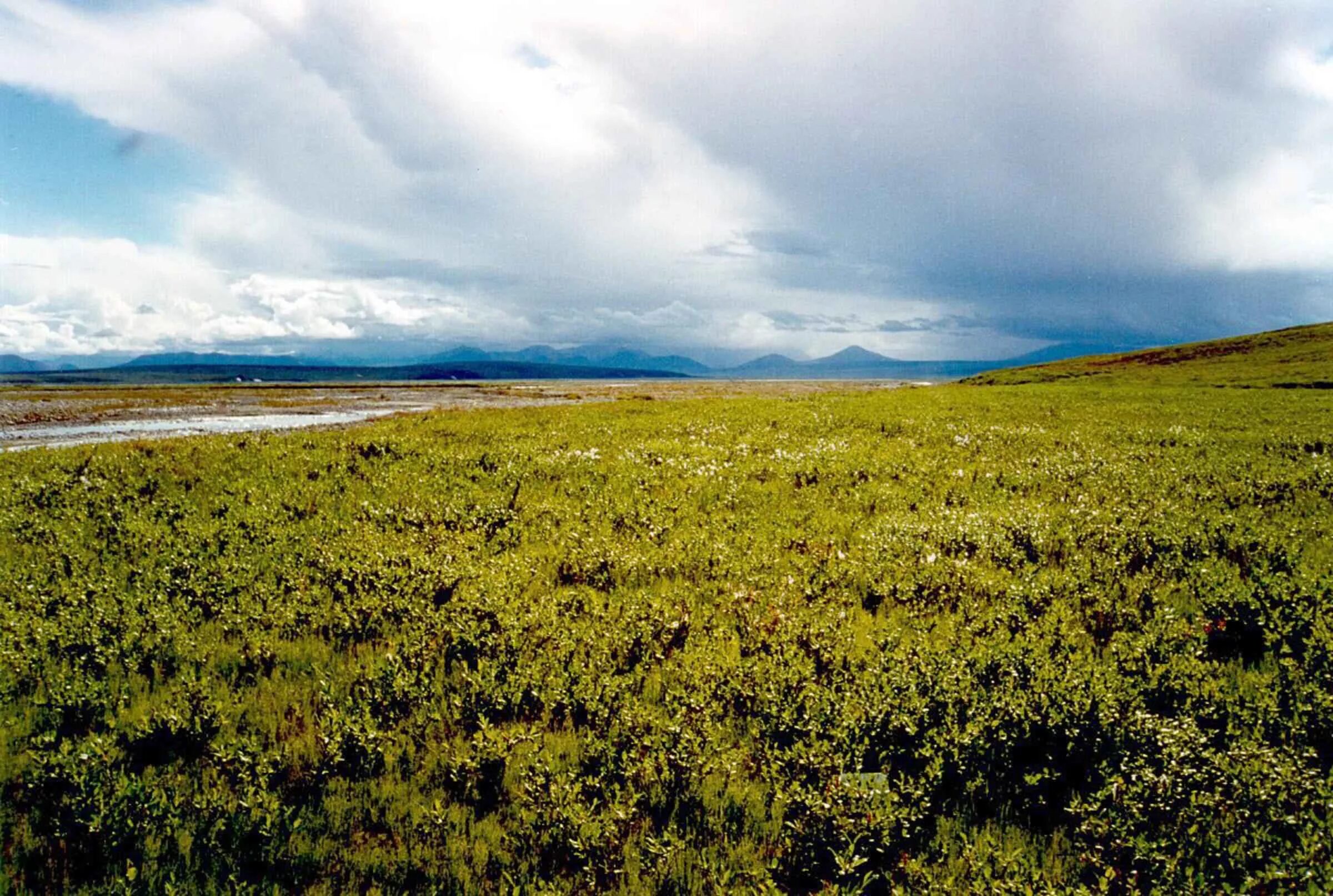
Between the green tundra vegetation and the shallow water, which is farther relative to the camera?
the shallow water

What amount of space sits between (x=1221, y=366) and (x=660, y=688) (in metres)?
113

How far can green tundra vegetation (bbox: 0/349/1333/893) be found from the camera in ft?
15.3

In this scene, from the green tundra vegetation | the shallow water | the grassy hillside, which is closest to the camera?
the green tundra vegetation

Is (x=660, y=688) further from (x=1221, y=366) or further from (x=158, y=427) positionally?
(x=1221, y=366)

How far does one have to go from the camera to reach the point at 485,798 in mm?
5344

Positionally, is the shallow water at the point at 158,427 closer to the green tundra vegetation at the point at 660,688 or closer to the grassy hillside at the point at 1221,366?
the green tundra vegetation at the point at 660,688

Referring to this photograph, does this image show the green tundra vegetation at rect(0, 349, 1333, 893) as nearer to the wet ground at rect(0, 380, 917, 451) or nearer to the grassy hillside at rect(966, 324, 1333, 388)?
the wet ground at rect(0, 380, 917, 451)

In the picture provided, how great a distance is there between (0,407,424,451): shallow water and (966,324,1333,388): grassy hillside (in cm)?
7980

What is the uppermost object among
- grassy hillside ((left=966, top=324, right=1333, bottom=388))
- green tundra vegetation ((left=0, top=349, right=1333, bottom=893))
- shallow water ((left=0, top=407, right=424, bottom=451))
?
grassy hillside ((left=966, top=324, right=1333, bottom=388))

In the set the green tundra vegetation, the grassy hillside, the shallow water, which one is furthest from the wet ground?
the grassy hillside

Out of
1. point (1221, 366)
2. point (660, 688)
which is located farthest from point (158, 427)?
point (1221, 366)

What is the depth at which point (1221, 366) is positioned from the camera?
88.0m

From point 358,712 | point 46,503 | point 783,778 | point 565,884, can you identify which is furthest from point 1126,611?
point 46,503

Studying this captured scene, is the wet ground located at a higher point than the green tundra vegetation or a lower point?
higher
